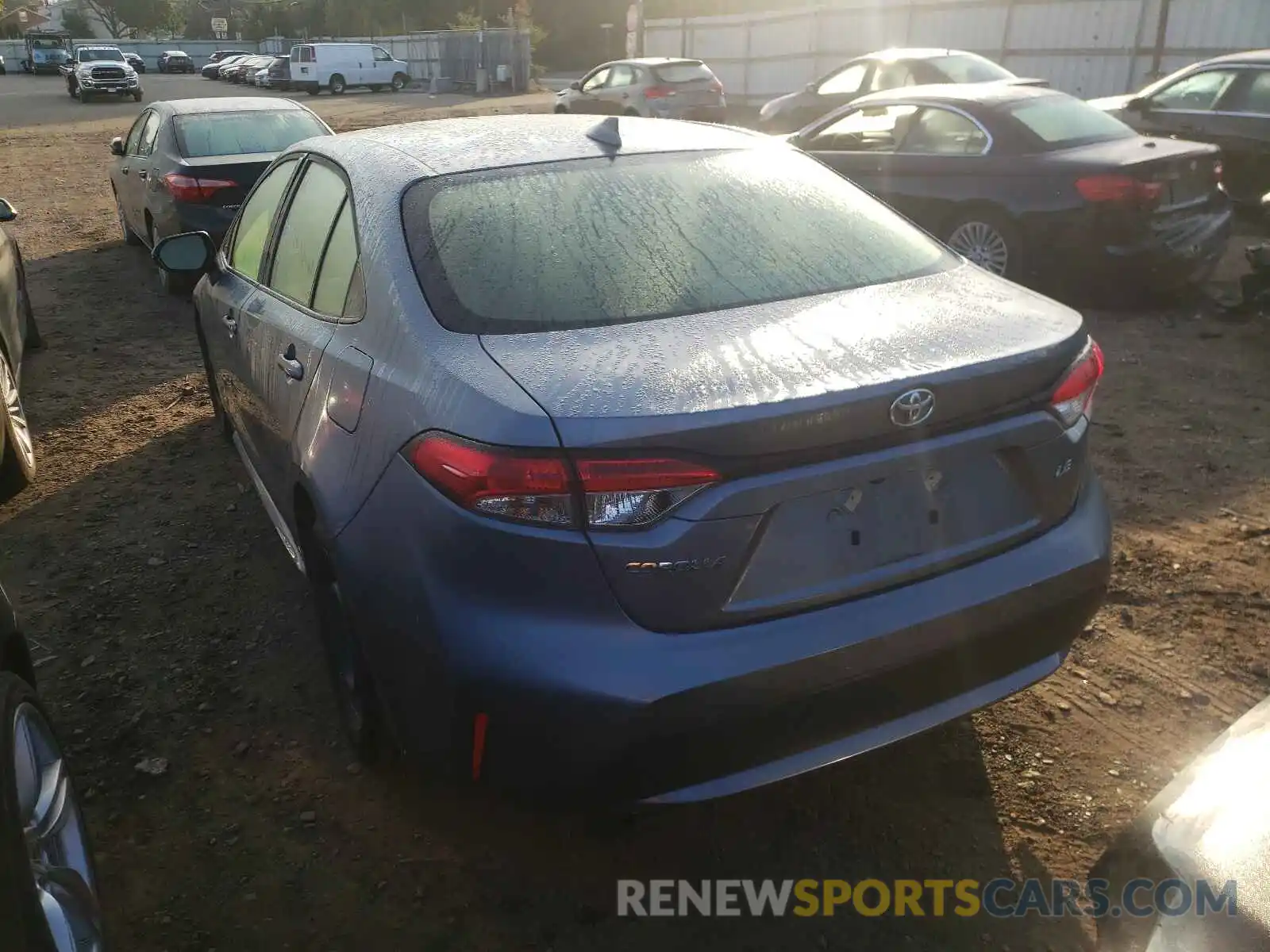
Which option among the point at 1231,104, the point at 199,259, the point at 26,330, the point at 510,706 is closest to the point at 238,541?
the point at 199,259

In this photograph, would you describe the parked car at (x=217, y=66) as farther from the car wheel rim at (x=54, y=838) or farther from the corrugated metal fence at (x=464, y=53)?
the car wheel rim at (x=54, y=838)

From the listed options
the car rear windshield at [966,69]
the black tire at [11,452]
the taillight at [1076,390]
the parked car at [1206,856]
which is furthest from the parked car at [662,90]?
the parked car at [1206,856]

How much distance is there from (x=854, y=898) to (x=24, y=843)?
1768 mm

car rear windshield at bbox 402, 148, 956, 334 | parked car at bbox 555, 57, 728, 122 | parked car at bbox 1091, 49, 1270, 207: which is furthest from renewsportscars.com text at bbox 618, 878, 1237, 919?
parked car at bbox 555, 57, 728, 122

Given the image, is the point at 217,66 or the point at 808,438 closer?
the point at 808,438

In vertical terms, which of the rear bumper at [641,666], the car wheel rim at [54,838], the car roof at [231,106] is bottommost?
the car wheel rim at [54,838]

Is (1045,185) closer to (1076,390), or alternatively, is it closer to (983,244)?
(983,244)

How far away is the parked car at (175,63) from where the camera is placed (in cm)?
Answer: 6166

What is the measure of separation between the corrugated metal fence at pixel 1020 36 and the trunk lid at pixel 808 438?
1775cm

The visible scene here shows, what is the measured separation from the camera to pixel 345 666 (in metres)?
3.00

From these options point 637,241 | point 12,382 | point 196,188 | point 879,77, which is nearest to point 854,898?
point 637,241

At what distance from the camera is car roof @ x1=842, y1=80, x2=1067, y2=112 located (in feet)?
24.4

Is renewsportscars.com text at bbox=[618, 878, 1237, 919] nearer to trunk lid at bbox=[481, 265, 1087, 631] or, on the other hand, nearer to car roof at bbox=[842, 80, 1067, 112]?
trunk lid at bbox=[481, 265, 1087, 631]

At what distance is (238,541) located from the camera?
4.35 m
